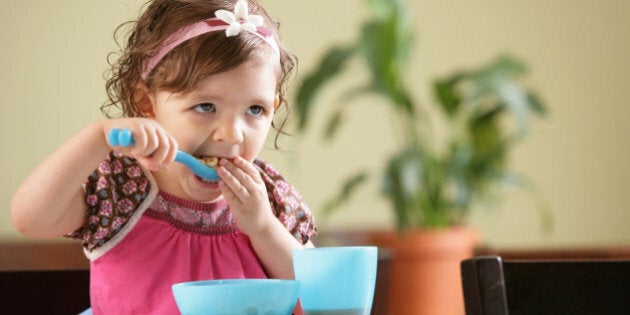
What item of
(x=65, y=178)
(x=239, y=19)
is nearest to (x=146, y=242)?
(x=65, y=178)

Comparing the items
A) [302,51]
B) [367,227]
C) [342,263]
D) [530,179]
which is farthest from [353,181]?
[342,263]

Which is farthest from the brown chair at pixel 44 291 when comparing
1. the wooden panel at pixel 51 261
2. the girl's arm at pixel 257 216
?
the girl's arm at pixel 257 216

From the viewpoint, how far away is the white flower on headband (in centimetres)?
97

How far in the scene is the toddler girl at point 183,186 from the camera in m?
0.94

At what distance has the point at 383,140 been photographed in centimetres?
304

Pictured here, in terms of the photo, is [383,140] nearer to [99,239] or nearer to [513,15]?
[513,15]

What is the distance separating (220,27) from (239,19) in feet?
0.08

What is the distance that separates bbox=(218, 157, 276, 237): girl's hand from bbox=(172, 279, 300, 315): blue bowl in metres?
0.28

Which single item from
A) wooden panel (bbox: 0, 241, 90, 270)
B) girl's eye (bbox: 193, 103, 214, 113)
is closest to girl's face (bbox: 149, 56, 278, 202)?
girl's eye (bbox: 193, 103, 214, 113)

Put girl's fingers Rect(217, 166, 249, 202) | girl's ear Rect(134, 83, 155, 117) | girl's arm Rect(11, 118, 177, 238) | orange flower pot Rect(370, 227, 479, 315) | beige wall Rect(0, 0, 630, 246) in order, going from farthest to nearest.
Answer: beige wall Rect(0, 0, 630, 246), orange flower pot Rect(370, 227, 479, 315), girl's ear Rect(134, 83, 155, 117), girl's fingers Rect(217, 166, 249, 202), girl's arm Rect(11, 118, 177, 238)

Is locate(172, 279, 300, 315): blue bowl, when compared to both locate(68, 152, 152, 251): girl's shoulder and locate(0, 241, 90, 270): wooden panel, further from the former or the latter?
locate(0, 241, 90, 270): wooden panel

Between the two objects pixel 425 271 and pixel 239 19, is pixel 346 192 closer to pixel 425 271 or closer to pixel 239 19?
pixel 425 271

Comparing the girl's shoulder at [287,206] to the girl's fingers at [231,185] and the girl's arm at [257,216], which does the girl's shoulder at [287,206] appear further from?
the girl's fingers at [231,185]

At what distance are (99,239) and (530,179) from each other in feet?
8.05
